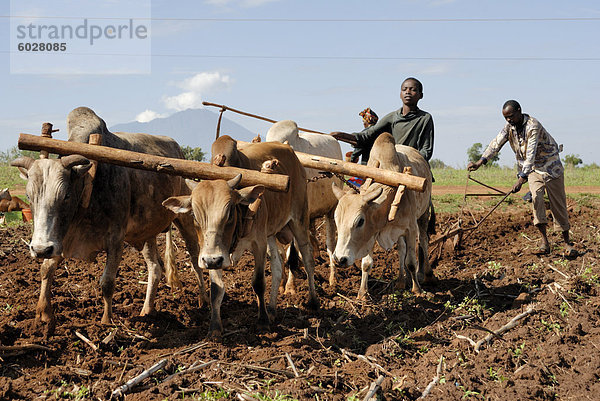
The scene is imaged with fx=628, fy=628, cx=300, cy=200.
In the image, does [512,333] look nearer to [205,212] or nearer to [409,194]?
[409,194]

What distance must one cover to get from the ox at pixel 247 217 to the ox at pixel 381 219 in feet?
1.86

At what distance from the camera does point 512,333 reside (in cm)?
556

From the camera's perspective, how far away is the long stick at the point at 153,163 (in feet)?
17.4

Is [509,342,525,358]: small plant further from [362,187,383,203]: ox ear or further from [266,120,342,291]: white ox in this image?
[266,120,342,291]: white ox

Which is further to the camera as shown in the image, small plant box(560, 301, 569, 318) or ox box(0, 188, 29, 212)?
ox box(0, 188, 29, 212)

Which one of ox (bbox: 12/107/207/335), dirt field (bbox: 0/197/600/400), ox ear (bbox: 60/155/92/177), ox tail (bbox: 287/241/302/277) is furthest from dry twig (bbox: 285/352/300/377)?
ox tail (bbox: 287/241/302/277)

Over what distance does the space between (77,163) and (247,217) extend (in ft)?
4.82

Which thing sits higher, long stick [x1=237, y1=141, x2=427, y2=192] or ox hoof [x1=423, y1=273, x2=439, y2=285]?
long stick [x1=237, y1=141, x2=427, y2=192]

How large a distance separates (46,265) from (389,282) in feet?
12.6

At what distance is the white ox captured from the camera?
881 cm

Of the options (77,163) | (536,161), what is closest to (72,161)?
(77,163)

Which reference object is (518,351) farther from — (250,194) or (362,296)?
(250,194)

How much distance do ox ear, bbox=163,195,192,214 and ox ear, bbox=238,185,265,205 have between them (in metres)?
0.43

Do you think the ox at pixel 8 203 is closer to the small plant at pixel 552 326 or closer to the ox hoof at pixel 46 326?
the ox hoof at pixel 46 326
